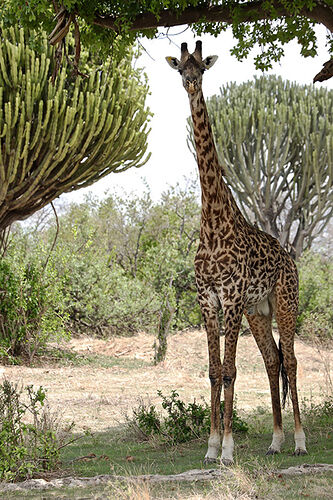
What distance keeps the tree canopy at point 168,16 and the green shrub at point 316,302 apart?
9.36 meters

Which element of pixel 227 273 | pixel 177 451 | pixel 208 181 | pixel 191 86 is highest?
pixel 191 86

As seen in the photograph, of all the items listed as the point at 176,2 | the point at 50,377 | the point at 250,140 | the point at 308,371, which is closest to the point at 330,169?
the point at 250,140

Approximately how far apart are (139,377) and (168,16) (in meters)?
6.76

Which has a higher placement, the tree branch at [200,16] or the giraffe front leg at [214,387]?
the tree branch at [200,16]

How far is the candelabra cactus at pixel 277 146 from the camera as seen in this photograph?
20797 millimetres

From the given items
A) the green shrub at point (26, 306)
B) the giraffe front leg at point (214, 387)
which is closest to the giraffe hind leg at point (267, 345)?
the giraffe front leg at point (214, 387)

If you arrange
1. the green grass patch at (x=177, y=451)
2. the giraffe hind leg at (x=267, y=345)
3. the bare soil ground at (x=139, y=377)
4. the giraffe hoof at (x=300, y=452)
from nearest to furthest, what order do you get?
1. the green grass patch at (x=177, y=451)
2. the giraffe hoof at (x=300, y=452)
3. the giraffe hind leg at (x=267, y=345)
4. the bare soil ground at (x=139, y=377)

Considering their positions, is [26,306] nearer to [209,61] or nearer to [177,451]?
[177,451]

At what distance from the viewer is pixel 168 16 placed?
21.4 feet

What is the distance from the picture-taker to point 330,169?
67.7 feet

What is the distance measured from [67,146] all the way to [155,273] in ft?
16.0

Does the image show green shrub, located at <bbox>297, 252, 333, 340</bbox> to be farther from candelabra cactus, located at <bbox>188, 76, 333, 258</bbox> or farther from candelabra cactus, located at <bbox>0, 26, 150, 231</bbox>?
candelabra cactus, located at <bbox>0, 26, 150, 231</bbox>

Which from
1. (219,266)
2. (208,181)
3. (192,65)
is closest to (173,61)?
(192,65)

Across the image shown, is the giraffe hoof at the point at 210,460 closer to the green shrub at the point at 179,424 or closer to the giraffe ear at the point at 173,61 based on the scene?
the green shrub at the point at 179,424
